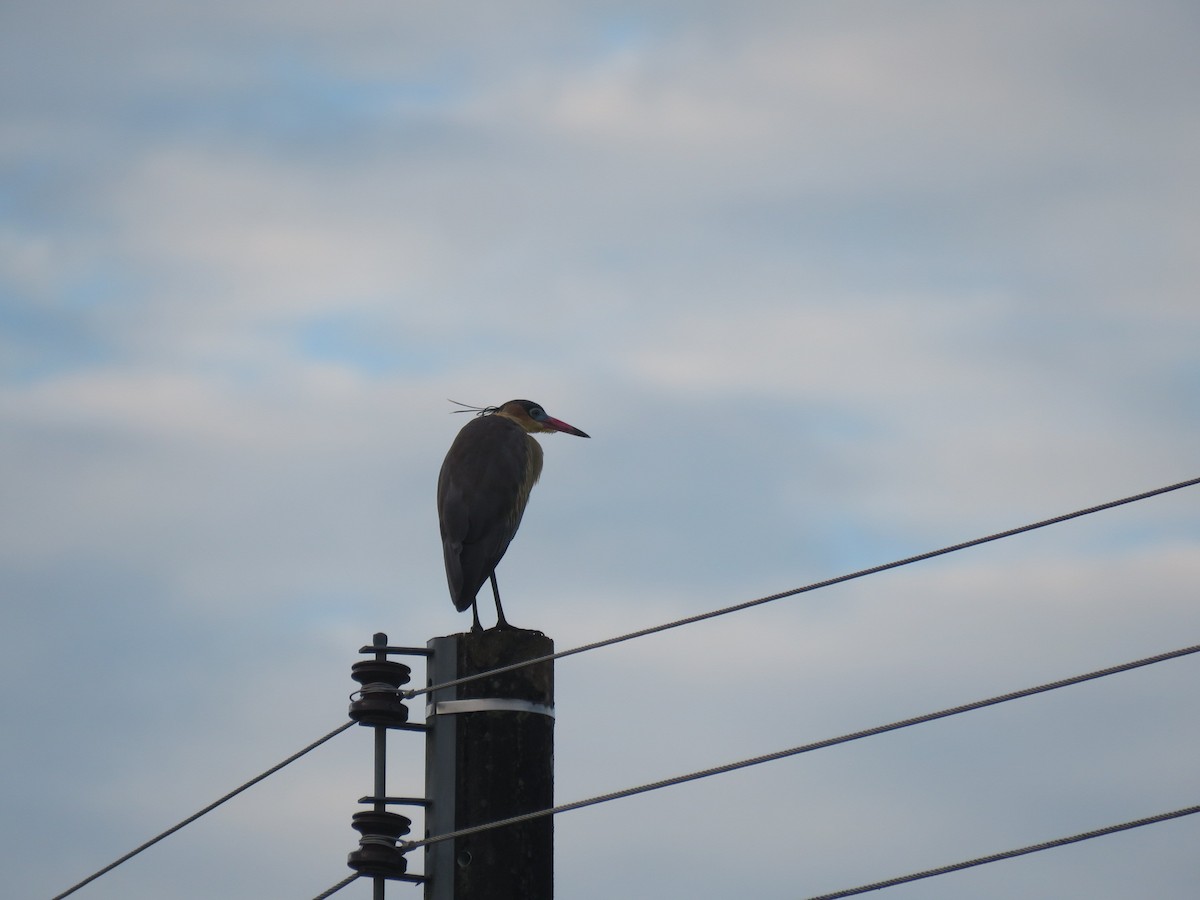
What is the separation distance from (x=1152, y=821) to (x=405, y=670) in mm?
2484

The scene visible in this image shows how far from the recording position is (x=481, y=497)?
8.82 metres

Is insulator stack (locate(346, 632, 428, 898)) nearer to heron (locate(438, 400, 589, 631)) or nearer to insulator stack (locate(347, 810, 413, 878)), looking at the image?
insulator stack (locate(347, 810, 413, 878))

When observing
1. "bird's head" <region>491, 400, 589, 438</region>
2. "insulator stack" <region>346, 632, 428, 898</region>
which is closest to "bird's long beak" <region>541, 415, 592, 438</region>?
"bird's head" <region>491, 400, 589, 438</region>

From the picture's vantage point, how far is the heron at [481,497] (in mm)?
8508

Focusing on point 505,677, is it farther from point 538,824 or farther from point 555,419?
point 555,419

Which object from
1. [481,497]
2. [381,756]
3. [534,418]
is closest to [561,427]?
[534,418]

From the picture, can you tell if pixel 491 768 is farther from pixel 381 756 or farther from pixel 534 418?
pixel 534 418

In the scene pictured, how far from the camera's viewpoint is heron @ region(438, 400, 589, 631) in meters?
8.51

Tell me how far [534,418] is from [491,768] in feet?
20.6

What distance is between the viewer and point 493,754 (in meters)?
5.64

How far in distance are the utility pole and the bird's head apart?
5912 mm

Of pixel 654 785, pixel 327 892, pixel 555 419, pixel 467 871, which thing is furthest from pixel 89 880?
pixel 555 419

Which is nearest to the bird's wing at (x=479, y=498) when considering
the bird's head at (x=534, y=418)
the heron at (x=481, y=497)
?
the heron at (x=481, y=497)

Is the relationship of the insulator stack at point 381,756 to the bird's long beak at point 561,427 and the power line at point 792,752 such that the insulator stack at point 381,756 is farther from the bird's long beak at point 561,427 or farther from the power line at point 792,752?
the bird's long beak at point 561,427
